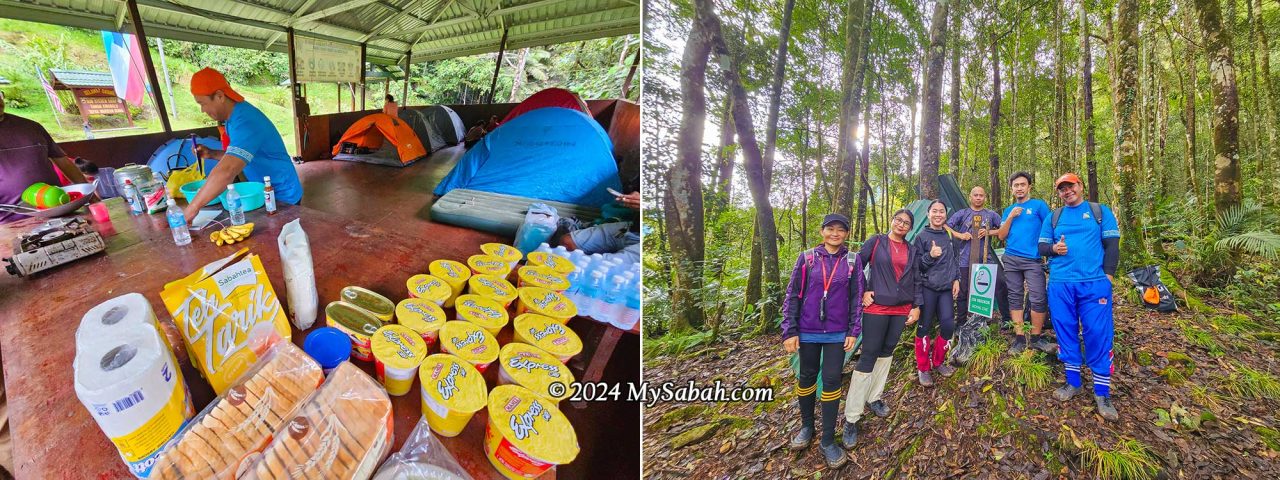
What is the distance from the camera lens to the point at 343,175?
3.91 metres

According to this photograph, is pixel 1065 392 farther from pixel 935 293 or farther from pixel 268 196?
pixel 268 196

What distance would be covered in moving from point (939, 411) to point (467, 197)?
8.47 feet

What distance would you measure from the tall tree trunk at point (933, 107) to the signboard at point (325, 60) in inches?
242

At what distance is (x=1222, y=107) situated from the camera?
135 cm

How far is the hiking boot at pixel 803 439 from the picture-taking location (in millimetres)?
1389

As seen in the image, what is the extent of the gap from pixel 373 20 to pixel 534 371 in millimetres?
6436

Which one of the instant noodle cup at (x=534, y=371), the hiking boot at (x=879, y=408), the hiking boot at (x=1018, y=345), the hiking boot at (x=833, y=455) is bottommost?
the hiking boot at (x=833, y=455)

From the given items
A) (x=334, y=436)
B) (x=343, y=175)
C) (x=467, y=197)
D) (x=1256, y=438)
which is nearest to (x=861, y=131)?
(x=1256, y=438)

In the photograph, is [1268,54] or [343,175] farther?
[343,175]

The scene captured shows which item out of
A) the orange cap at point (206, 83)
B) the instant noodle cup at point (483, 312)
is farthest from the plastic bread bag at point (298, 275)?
the orange cap at point (206, 83)

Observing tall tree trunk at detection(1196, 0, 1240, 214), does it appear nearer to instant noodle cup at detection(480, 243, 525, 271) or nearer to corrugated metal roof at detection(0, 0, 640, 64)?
instant noodle cup at detection(480, 243, 525, 271)

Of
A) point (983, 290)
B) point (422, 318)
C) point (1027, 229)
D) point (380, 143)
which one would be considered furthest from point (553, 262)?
point (380, 143)

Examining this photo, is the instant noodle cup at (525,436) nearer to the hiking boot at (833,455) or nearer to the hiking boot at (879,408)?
the hiking boot at (833,455)

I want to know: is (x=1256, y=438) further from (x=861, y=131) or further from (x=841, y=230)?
(x=861, y=131)
